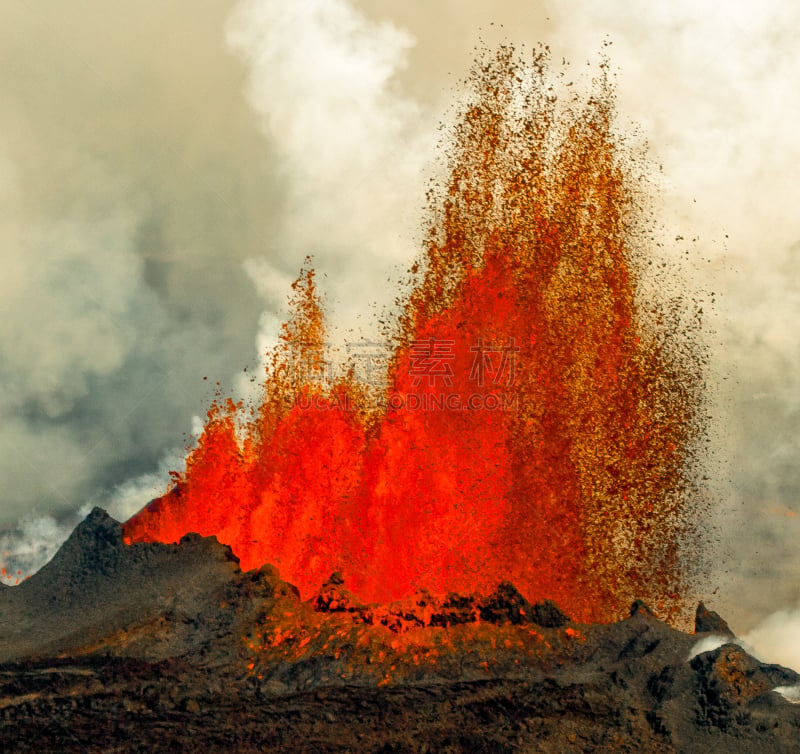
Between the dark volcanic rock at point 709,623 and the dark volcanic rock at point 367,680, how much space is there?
14cm

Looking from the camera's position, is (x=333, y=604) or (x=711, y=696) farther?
(x=333, y=604)

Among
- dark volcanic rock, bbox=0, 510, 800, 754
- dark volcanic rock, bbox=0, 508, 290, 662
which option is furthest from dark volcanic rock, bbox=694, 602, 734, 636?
dark volcanic rock, bbox=0, 508, 290, 662

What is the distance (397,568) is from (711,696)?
24.6 feet

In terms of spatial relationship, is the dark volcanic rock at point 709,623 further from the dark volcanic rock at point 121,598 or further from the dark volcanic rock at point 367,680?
the dark volcanic rock at point 121,598

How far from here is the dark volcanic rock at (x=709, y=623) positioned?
2038cm

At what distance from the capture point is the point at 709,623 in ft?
67.7

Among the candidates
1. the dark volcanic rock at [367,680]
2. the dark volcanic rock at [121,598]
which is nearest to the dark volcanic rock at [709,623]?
the dark volcanic rock at [367,680]

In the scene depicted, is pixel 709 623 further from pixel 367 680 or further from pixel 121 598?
pixel 121 598

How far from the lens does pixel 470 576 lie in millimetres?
21953

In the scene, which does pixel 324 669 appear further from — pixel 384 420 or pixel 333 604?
pixel 384 420

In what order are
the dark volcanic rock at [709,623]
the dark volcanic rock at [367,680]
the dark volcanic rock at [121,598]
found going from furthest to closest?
1. the dark volcanic rock at [709,623]
2. the dark volcanic rock at [121,598]
3. the dark volcanic rock at [367,680]

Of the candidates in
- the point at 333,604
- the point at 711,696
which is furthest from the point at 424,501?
the point at 711,696

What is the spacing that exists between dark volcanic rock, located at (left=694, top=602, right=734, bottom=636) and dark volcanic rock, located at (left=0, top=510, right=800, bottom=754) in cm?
14

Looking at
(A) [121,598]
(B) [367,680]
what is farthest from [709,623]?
(A) [121,598]
